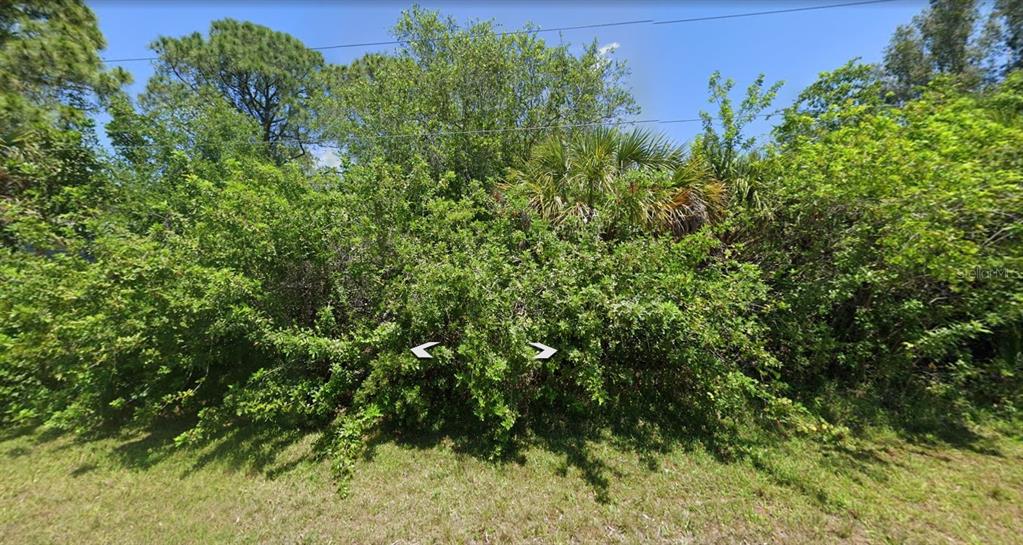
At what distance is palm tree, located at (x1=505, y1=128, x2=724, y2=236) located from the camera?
5145mm

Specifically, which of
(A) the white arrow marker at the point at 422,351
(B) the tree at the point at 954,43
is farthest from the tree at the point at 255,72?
(B) the tree at the point at 954,43

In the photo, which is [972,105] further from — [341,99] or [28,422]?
[28,422]

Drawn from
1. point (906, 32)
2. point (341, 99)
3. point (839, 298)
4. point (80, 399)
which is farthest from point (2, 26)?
point (906, 32)

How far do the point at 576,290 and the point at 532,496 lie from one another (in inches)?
78.8

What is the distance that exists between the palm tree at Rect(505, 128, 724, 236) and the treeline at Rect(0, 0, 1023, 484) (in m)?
0.04

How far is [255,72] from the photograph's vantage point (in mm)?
15906

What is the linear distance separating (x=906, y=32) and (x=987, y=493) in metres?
23.9

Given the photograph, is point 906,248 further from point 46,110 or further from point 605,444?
point 46,110

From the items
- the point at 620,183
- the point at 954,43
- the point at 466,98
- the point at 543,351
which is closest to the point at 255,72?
the point at 466,98

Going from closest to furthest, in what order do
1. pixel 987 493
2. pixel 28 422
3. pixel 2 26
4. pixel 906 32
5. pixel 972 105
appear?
1. pixel 987 493
2. pixel 972 105
3. pixel 28 422
4. pixel 2 26
5. pixel 906 32

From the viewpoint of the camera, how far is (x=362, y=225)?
14.9ft

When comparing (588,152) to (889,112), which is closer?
(889,112)

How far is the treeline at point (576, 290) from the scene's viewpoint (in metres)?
3.95

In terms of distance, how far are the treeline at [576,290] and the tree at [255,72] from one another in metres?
11.1
